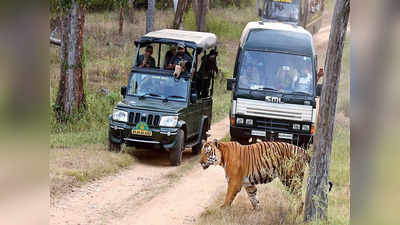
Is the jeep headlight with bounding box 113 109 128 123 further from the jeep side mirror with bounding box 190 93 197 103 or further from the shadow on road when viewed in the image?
the jeep side mirror with bounding box 190 93 197 103

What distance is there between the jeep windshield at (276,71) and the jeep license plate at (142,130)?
266 centimetres

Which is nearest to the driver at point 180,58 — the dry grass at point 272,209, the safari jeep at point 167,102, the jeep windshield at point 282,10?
the safari jeep at point 167,102

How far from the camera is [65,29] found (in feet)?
47.4

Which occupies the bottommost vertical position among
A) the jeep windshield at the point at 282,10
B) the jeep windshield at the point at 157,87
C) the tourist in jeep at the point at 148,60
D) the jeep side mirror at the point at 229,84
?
the jeep windshield at the point at 157,87

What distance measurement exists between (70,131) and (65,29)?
101 inches

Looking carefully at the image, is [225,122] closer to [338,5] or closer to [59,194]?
[59,194]

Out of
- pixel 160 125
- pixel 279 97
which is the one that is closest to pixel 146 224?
pixel 160 125

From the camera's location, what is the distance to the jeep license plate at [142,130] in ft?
34.0

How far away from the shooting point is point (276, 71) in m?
12.3

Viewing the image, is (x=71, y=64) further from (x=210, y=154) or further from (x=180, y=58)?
(x=210, y=154)

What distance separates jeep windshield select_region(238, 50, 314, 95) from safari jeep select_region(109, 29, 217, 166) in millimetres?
809

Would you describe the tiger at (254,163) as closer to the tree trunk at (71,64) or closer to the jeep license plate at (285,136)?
the jeep license plate at (285,136)

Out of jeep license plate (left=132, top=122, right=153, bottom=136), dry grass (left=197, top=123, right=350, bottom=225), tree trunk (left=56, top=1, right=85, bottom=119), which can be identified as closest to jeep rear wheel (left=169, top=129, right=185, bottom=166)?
jeep license plate (left=132, top=122, right=153, bottom=136)
